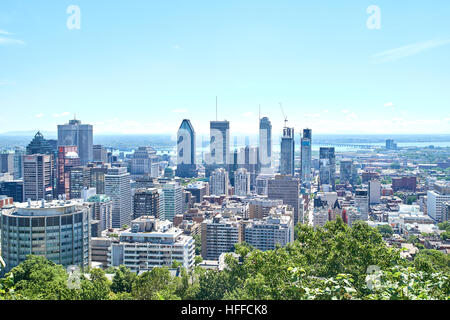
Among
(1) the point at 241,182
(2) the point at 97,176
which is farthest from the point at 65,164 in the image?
(1) the point at 241,182

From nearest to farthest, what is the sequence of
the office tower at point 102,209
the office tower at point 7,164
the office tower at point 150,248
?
the office tower at point 150,248, the office tower at point 102,209, the office tower at point 7,164

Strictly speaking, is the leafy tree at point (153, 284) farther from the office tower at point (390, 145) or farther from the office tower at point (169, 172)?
the office tower at point (390, 145)

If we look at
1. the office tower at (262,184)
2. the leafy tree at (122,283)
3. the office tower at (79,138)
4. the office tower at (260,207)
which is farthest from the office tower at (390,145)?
the leafy tree at (122,283)

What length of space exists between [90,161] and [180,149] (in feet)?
13.9

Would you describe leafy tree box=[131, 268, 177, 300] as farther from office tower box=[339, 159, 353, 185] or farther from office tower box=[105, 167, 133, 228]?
office tower box=[339, 159, 353, 185]

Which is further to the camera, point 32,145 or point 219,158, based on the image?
point 219,158

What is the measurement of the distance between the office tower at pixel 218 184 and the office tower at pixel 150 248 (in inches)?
475

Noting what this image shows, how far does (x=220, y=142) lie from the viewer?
1898 centimetres

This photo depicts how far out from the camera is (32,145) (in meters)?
16.9

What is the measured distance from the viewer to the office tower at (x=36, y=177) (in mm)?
15898

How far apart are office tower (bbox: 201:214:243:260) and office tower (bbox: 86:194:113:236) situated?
14.4ft

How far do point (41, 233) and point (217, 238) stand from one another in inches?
172
